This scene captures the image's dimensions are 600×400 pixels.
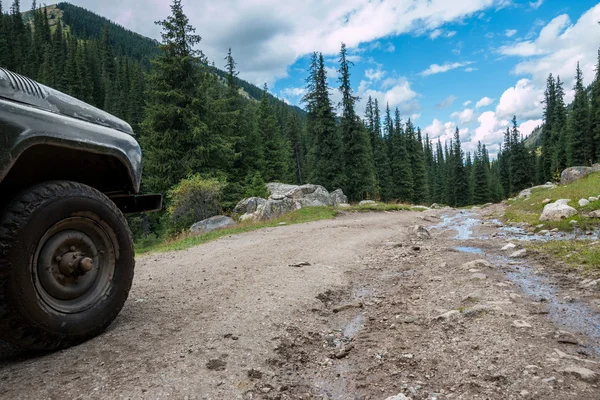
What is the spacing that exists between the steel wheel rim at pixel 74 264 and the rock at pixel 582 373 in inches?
133

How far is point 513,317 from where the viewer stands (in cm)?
300

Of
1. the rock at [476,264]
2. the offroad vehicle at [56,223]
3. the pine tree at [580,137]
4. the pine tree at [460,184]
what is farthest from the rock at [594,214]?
the pine tree at [460,184]

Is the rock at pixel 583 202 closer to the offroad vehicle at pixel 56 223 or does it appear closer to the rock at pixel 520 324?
the rock at pixel 520 324

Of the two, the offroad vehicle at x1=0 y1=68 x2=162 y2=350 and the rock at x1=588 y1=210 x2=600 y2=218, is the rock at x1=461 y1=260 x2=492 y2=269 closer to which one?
the offroad vehicle at x1=0 y1=68 x2=162 y2=350

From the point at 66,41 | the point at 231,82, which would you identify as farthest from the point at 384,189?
the point at 66,41

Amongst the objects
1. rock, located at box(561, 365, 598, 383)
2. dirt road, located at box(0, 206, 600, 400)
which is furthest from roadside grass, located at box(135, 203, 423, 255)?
rock, located at box(561, 365, 598, 383)

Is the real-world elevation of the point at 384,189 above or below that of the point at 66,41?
below

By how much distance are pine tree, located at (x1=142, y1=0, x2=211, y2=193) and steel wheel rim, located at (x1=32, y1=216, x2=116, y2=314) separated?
1859 centimetres

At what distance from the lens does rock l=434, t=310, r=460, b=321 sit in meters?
3.24

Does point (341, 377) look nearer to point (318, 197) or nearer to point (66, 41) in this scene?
point (318, 197)

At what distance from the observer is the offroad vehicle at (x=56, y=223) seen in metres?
2.20

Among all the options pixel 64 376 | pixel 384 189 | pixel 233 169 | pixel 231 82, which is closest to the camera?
pixel 64 376

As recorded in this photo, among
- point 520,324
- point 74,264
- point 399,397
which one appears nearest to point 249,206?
point 74,264

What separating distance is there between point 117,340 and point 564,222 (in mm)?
9905
